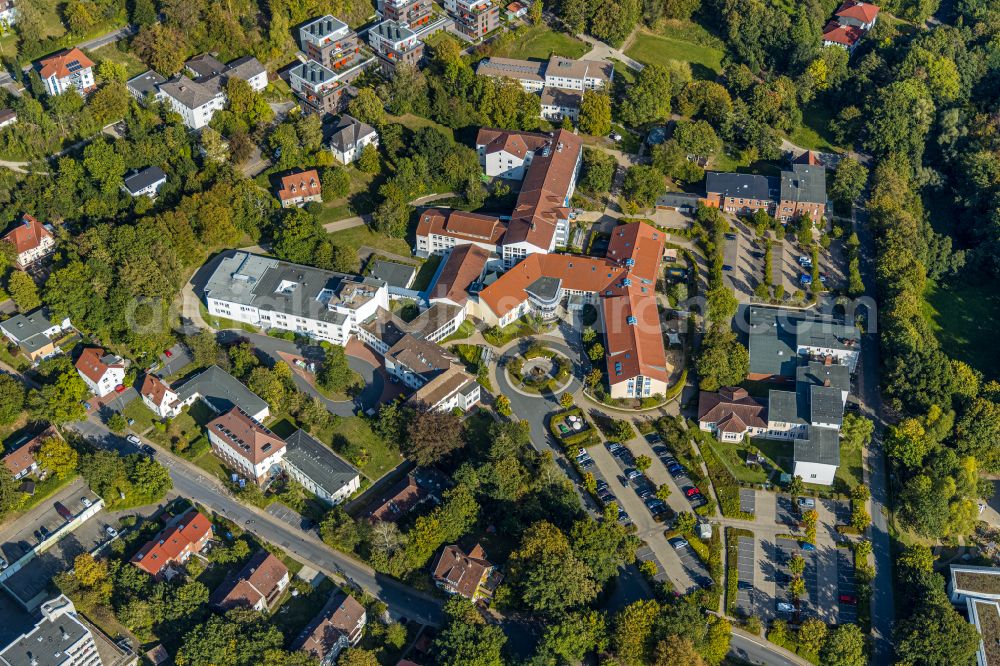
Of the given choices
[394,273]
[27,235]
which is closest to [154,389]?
[27,235]

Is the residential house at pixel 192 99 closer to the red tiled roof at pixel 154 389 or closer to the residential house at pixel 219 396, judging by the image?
the residential house at pixel 219 396

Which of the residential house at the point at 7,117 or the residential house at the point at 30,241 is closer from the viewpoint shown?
the residential house at the point at 30,241

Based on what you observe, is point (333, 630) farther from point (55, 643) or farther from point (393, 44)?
point (393, 44)

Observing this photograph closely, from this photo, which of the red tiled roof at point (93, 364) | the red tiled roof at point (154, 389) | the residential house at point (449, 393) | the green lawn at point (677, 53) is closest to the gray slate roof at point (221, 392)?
the red tiled roof at point (154, 389)

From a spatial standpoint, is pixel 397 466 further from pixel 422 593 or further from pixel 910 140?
pixel 910 140

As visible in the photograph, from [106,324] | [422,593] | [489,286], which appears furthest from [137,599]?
[489,286]

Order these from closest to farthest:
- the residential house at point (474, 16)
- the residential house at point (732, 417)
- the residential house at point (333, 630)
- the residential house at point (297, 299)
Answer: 1. the residential house at point (333, 630)
2. the residential house at point (732, 417)
3. the residential house at point (297, 299)
4. the residential house at point (474, 16)
